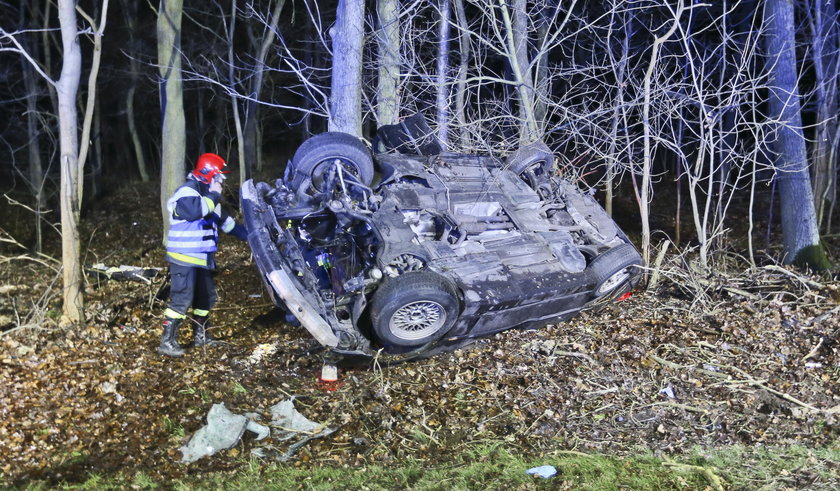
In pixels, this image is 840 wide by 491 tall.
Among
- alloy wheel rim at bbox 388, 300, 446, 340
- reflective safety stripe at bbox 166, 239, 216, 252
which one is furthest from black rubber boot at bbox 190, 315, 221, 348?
alloy wheel rim at bbox 388, 300, 446, 340

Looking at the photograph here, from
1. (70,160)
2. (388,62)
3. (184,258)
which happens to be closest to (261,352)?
(184,258)

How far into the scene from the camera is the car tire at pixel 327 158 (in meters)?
6.77

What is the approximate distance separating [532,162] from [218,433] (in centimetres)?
476

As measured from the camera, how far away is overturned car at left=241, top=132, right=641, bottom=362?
18.8 feet

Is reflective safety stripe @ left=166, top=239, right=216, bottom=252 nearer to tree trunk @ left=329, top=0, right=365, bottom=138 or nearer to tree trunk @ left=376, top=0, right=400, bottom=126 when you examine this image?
tree trunk @ left=329, top=0, right=365, bottom=138

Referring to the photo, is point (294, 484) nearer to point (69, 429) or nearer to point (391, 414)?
point (391, 414)

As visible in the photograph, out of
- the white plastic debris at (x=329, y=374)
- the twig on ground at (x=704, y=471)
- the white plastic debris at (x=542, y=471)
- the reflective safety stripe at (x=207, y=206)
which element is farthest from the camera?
the reflective safety stripe at (x=207, y=206)

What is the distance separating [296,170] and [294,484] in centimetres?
348

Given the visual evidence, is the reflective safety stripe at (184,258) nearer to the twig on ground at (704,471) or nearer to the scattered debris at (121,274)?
the scattered debris at (121,274)

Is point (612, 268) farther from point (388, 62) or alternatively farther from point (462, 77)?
point (462, 77)

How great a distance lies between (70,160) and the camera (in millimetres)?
6379

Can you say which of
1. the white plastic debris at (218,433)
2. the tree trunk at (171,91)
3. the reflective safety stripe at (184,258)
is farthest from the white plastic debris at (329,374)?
the tree trunk at (171,91)

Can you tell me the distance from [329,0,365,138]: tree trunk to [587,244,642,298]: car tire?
13.0 ft

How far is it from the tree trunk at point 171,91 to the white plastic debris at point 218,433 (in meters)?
6.89
